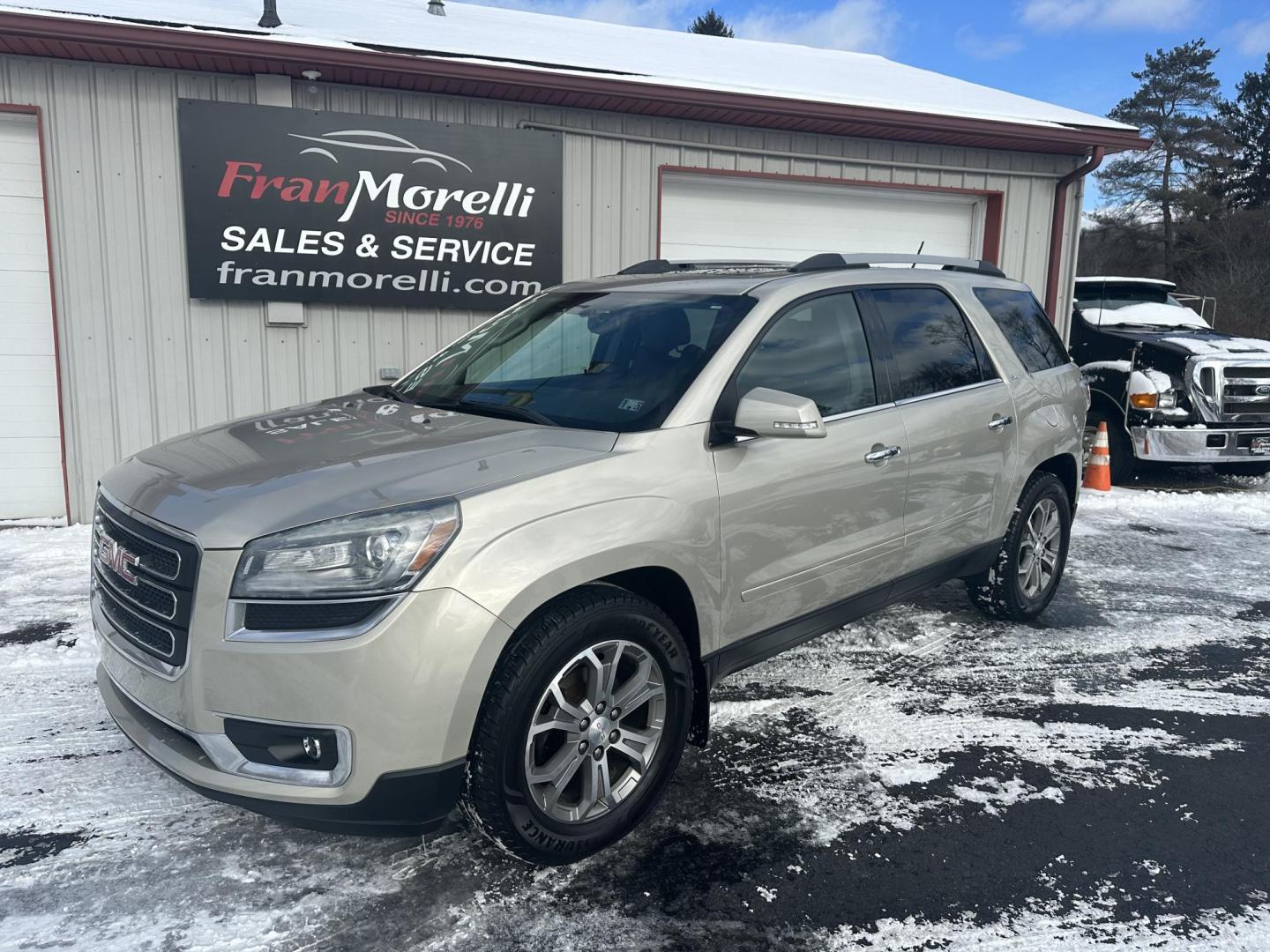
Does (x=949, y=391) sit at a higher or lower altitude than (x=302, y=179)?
lower

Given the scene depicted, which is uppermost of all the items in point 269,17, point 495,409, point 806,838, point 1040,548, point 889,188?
point 269,17

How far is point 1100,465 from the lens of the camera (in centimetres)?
877

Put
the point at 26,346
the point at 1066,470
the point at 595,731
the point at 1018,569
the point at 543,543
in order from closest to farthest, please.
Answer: the point at 543,543 → the point at 595,731 → the point at 1018,569 → the point at 1066,470 → the point at 26,346

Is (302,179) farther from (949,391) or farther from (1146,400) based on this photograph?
(1146,400)

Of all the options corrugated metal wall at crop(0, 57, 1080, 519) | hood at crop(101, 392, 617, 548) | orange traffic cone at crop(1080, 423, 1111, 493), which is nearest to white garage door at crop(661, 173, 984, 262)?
corrugated metal wall at crop(0, 57, 1080, 519)

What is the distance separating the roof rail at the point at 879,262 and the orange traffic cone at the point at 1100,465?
455 cm

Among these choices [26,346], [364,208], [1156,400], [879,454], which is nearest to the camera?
[879,454]

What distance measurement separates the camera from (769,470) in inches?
125

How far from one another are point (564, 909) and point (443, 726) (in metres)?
0.66

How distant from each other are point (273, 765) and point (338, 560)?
559 millimetres

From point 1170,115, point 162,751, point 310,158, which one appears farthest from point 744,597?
point 1170,115

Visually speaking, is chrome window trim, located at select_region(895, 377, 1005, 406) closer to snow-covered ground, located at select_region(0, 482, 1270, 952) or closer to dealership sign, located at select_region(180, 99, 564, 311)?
snow-covered ground, located at select_region(0, 482, 1270, 952)

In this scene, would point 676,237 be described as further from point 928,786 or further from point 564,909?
point 564,909

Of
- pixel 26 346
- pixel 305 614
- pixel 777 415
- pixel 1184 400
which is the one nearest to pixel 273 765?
pixel 305 614
